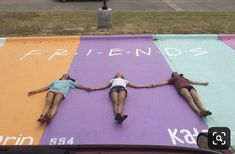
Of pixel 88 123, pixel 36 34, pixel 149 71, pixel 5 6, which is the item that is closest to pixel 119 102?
pixel 88 123

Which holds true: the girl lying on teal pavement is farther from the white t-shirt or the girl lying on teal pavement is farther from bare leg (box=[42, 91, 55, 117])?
bare leg (box=[42, 91, 55, 117])

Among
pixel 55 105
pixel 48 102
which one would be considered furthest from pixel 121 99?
pixel 48 102

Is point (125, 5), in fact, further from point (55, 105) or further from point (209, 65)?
point (55, 105)

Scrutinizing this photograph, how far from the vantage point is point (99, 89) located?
9.54 m

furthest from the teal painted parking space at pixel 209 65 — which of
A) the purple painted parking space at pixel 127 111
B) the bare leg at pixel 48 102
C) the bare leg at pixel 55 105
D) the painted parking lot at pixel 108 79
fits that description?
the bare leg at pixel 48 102

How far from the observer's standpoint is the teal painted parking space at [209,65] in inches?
334

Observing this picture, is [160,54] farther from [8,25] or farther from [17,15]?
[17,15]

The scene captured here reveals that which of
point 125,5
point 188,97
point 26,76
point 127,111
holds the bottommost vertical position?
point 125,5

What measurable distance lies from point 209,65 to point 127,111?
3.66m

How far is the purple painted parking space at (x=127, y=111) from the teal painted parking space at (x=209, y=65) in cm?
40

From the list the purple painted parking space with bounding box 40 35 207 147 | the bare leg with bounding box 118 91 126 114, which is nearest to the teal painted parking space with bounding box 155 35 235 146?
the purple painted parking space with bounding box 40 35 207 147

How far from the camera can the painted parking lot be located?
7523 mm

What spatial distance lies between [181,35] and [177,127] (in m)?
6.62

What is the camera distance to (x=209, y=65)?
444 inches
